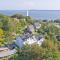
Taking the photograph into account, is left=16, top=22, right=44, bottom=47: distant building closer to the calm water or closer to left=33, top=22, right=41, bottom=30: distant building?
left=33, top=22, right=41, bottom=30: distant building

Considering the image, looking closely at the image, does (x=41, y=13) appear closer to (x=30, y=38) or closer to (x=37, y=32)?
(x=37, y=32)

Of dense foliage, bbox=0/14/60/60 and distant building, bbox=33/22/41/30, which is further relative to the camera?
distant building, bbox=33/22/41/30

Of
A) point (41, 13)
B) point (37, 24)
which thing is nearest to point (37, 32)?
point (37, 24)

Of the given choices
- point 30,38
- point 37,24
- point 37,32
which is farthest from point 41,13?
point 30,38

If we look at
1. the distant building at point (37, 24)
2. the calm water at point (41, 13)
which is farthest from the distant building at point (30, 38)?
the calm water at point (41, 13)

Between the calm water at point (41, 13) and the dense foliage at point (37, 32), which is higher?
the calm water at point (41, 13)

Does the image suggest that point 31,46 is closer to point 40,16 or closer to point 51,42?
point 51,42

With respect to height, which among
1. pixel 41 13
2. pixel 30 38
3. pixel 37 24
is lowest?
pixel 30 38

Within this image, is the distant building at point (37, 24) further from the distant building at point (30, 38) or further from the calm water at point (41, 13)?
the calm water at point (41, 13)

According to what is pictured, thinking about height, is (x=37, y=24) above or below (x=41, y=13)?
below

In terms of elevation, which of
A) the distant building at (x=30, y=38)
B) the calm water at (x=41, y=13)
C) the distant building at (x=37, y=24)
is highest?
the calm water at (x=41, y=13)

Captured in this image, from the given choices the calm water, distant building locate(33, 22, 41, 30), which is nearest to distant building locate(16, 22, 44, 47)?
distant building locate(33, 22, 41, 30)

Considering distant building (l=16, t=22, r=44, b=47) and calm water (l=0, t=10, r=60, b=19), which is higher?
calm water (l=0, t=10, r=60, b=19)
